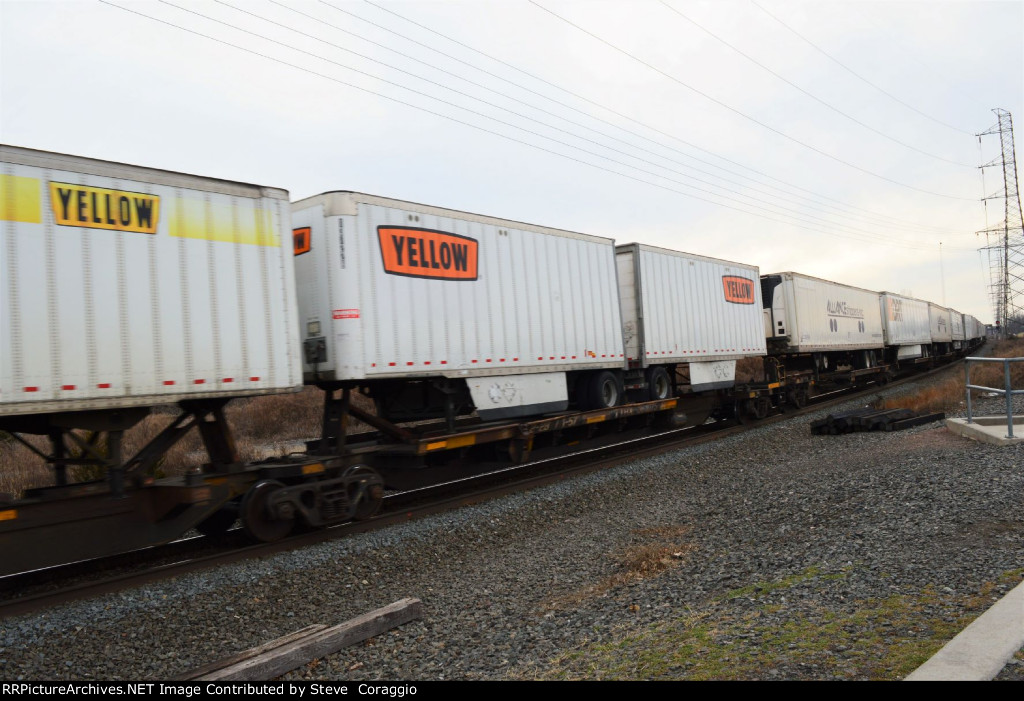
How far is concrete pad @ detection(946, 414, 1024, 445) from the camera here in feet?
30.9

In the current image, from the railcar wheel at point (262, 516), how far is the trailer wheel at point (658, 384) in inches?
332

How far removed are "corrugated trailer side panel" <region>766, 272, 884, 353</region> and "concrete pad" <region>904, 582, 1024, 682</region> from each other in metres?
17.9

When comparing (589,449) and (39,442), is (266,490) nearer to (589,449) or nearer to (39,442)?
(589,449)

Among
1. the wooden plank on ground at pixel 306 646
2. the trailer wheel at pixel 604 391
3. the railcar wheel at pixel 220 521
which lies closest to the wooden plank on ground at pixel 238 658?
the wooden plank on ground at pixel 306 646

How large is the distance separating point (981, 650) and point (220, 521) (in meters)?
7.82

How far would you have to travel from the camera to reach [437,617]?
5527 mm

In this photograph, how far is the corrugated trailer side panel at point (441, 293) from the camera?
8836 millimetres

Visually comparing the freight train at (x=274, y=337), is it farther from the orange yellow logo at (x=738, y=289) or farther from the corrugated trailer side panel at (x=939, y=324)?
the corrugated trailer side panel at (x=939, y=324)

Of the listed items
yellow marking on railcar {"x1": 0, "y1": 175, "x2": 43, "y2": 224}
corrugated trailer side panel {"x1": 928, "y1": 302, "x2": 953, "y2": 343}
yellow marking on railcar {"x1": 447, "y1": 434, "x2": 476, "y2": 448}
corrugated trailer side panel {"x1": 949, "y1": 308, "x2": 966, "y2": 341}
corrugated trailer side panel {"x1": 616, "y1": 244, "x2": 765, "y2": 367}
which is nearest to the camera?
yellow marking on railcar {"x1": 0, "y1": 175, "x2": 43, "y2": 224}

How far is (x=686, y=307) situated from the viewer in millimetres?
15578

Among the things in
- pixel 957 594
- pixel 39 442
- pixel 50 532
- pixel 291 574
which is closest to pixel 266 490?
pixel 291 574

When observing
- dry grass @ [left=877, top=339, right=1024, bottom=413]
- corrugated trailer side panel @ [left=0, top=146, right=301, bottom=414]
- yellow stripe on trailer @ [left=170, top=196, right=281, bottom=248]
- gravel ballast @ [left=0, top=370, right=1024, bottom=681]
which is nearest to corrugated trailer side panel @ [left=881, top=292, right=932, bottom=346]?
dry grass @ [left=877, top=339, right=1024, bottom=413]

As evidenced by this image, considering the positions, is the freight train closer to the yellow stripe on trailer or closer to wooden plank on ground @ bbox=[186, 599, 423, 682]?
the yellow stripe on trailer

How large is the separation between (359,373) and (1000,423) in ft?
31.5
